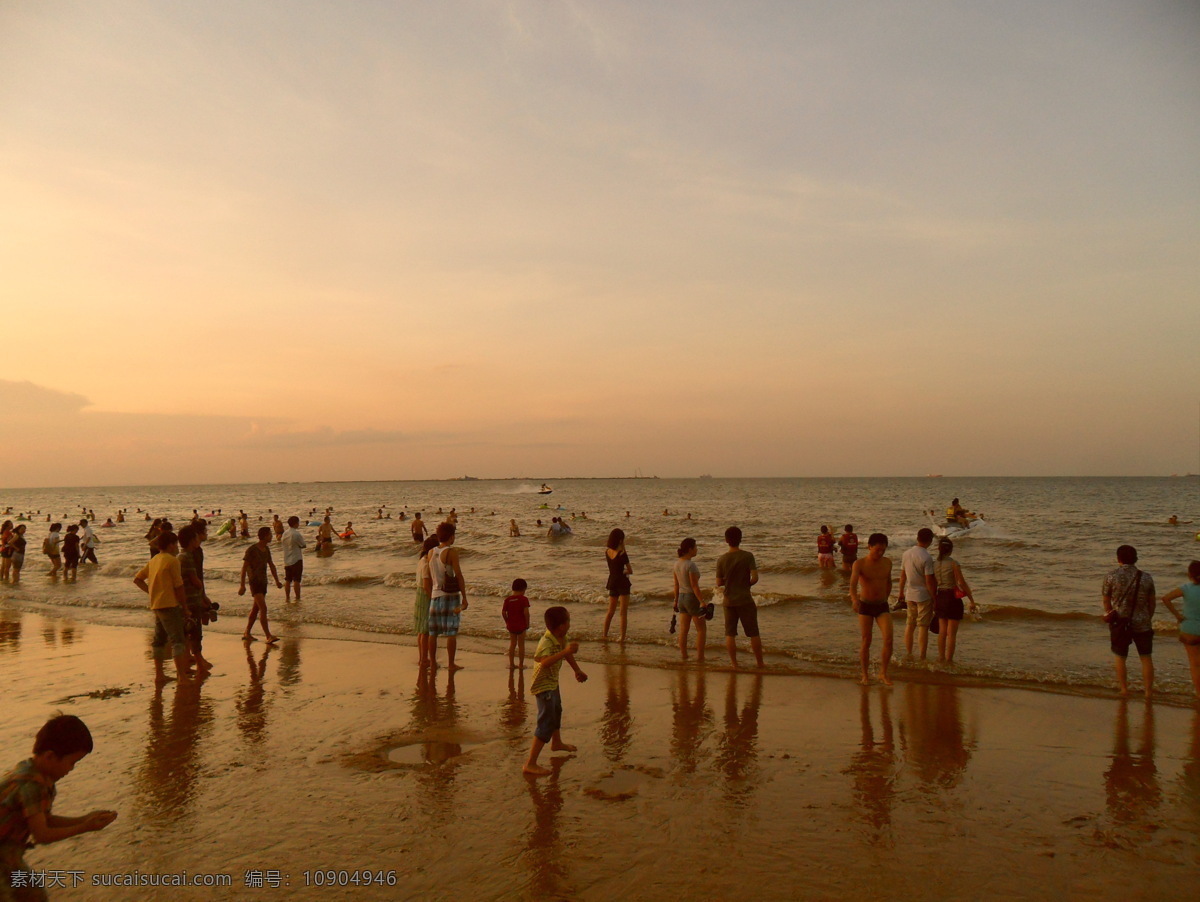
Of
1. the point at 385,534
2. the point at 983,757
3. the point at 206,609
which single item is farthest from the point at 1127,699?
the point at 385,534

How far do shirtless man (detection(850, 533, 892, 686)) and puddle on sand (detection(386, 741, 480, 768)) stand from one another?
5.60 m

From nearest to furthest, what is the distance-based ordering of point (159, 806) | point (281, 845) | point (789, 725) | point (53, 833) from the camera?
point (53, 833), point (281, 845), point (159, 806), point (789, 725)

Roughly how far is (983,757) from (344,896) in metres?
6.02

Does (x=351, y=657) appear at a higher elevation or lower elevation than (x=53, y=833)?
lower

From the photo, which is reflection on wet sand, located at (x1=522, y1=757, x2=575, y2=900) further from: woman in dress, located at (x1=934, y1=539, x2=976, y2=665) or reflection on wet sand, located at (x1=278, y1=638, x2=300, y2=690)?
woman in dress, located at (x1=934, y1=539, x2=976, y2=665)

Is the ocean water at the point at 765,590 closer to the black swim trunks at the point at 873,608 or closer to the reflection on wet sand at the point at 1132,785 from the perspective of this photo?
the black swim trunks at the point at 873,608

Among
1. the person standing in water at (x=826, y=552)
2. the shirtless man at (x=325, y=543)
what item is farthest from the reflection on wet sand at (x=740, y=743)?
the shirtless man at (x=325, y=543)

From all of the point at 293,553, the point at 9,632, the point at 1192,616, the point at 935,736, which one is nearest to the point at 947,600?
the point at 1192,616

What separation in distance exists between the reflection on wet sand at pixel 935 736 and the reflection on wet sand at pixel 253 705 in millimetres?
6780

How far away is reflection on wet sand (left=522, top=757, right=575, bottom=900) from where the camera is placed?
4.56 m

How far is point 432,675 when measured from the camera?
33.0 ft

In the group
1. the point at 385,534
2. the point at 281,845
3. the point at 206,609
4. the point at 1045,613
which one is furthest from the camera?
the point at 385,534

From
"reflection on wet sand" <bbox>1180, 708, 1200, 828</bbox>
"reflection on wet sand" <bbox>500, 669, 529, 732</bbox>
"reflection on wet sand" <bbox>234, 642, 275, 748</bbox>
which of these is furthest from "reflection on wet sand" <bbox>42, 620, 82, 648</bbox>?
"reflection on wet sand" <bbox>1180, 708, 1200, 828</bbox>

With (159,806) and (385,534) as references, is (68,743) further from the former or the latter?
(385,534)
